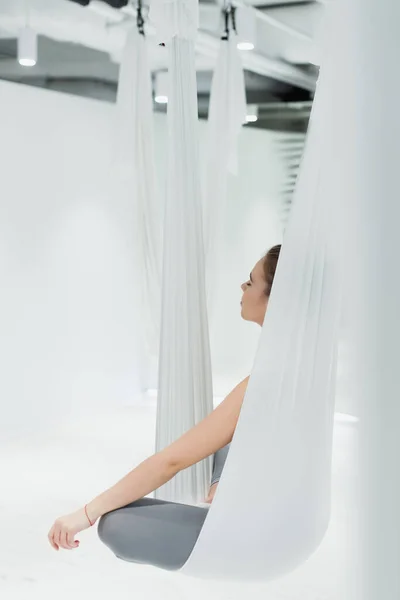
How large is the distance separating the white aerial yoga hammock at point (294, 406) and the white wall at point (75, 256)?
7.86ft

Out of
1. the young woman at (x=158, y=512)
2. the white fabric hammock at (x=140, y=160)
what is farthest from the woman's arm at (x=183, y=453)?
the white fabric hammock at (x=140, y=160)

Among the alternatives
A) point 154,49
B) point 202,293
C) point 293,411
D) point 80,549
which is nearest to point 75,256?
point 154,49

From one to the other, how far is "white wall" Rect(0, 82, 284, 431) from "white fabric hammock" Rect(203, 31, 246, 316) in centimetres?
49

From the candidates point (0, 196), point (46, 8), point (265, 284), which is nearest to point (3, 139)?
point (0, 196)

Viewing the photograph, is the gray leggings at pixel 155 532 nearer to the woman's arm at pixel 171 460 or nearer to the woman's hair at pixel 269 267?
the woman's arm at pixel 171 460

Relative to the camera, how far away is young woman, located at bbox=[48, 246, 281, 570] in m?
1.43

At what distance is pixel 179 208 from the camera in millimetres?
2076

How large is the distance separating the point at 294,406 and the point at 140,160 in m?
2.02

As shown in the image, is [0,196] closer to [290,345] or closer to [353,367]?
[290,345]

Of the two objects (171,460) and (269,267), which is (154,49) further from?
(171,460)

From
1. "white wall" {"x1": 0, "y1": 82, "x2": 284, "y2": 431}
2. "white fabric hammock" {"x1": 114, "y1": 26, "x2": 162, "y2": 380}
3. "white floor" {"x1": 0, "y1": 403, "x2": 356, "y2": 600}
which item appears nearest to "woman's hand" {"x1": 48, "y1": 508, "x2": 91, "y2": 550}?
"white floor" {"x1": 0, "y1": 403, "x2": 356, "y2": 600}

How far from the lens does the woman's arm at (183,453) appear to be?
1438 mm

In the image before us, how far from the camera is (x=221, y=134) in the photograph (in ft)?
10.8

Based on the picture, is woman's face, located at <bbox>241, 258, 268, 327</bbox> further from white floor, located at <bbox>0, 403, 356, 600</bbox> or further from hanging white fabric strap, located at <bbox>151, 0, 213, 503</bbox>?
hanging white fabric strap, located at <bbox>151, 0, 213, 503</bbox>
